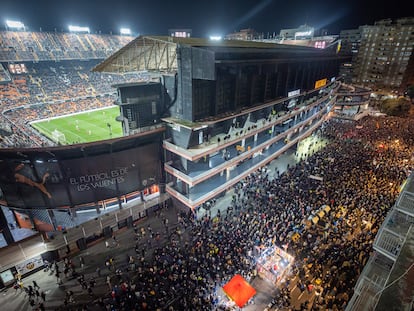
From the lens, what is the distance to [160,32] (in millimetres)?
70750

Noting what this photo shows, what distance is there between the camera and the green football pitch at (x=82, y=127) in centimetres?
3541

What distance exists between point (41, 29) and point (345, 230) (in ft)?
243

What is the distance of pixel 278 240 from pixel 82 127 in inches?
1475

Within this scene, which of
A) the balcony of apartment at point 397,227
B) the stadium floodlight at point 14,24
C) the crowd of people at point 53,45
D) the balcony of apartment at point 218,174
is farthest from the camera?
the stadium floodlight at point 14,24

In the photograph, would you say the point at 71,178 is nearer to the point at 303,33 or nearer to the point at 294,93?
the point at 294,93

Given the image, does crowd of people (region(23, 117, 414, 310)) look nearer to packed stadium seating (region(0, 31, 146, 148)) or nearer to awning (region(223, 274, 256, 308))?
awning (region(223, 274, 256, 308))

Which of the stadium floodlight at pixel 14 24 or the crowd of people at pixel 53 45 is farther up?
the stadium floodlight at pixel 14 24

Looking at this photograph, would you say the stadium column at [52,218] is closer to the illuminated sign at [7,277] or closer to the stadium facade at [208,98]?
the illuminated sign at [7,277]

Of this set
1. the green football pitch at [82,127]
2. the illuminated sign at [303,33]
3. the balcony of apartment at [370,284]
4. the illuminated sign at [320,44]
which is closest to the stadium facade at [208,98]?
the balcony of apartment at [370,284]

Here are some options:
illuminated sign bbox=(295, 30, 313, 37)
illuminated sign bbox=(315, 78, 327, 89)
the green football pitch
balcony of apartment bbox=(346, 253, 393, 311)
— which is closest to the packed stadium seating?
the green football pitch

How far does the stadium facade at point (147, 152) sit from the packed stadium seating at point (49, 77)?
24865mm

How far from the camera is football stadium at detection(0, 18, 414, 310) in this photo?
51.6 feet

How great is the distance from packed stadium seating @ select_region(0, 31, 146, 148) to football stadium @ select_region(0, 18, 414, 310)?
2584 cm

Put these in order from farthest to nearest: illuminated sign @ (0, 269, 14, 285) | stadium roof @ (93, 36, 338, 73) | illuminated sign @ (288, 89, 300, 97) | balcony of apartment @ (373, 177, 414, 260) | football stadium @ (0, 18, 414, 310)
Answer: illuminated sign @ (288, 89, 300, 97), stadium roof @ (93, 36, 338, 73), illuminated sign @ (0, 269, 14, 285), football stadium @ (0, 18, 414, 310), balcony of apartment @ (373, 177, 414, 260)
